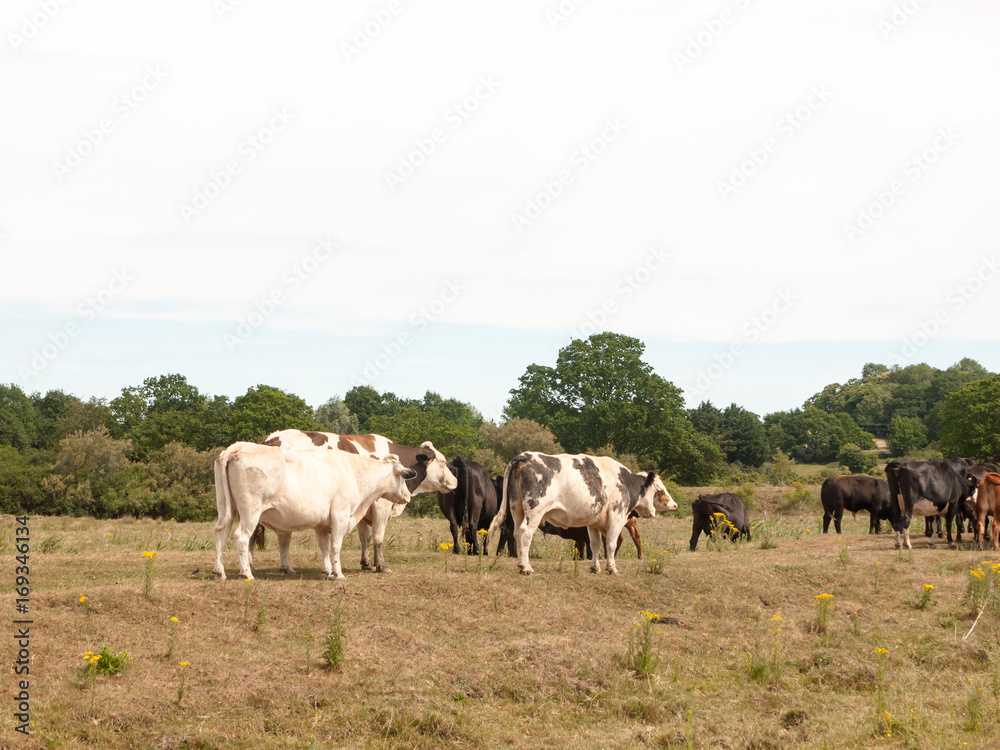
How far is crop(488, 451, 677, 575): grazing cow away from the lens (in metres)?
14.2

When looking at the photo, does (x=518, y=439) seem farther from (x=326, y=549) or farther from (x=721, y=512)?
(x=326, y=549)

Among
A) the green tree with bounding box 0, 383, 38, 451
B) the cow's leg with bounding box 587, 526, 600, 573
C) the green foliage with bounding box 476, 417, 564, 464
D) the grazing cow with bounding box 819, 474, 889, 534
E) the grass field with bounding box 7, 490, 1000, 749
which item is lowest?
the grass field with bounding box 7, 490, 1000, 749

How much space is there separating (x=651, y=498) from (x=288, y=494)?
8.47m

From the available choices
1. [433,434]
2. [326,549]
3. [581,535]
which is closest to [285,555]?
[326,549]

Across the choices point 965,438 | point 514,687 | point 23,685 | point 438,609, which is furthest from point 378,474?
point 965,438

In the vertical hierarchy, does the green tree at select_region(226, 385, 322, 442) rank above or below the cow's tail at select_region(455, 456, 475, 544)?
above

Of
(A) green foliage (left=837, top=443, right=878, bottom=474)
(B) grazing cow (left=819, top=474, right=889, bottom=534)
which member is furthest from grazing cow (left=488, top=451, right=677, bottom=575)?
(A) green foliage (left=837, top=443, right=878, bottom=474)

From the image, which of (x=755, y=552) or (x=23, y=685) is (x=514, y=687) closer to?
(x=23, y=685)

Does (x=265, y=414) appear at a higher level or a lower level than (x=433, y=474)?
higher

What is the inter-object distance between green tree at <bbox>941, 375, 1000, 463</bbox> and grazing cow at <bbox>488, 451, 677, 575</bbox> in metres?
52.1

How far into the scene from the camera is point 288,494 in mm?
12555

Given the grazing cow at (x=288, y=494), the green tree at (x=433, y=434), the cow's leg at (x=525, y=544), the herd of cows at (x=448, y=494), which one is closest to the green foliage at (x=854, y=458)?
the green tree at (x=433, y=434)

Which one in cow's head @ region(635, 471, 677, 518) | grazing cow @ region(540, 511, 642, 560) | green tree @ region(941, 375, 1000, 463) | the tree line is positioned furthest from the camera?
green tree @ region(941, 375, 1000, 463)

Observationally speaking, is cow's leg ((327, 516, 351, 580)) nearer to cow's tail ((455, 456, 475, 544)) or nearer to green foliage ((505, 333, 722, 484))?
cow's tail ((455, 456, 475, 544))
